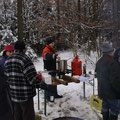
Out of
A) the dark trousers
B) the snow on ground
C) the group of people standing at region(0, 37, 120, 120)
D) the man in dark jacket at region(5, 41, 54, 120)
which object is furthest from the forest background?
the dark trousers

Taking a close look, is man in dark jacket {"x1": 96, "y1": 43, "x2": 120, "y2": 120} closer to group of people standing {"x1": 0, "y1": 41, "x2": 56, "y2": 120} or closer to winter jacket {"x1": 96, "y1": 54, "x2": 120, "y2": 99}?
winter jacket {"x1": 96, "y1": 54, "x2": 120, "y2": 99}

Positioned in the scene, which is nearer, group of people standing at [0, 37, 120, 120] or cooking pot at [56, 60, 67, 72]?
group of people standing at [0, 37, 120, 120]

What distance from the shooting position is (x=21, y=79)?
2764 mm

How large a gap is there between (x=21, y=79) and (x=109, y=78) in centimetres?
157

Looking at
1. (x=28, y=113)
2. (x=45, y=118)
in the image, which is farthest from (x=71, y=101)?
(x=28, y=113)

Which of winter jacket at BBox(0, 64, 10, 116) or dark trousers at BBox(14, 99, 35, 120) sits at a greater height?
winter jacket at BBox(0, 64, 10, 116)

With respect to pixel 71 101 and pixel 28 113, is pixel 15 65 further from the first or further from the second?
pixel 71 101

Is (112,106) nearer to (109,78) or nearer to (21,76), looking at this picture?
(109,78)

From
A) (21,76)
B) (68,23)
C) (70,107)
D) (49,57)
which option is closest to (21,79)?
(21,76)

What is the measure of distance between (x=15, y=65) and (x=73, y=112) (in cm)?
233

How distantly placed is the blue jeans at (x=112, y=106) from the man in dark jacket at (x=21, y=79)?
3.88ft

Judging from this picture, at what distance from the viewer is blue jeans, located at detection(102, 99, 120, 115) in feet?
9.96

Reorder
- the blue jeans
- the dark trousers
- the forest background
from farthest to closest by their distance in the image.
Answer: the forest background, the blue jeans, the dark trousers

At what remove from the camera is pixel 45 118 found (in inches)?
157
